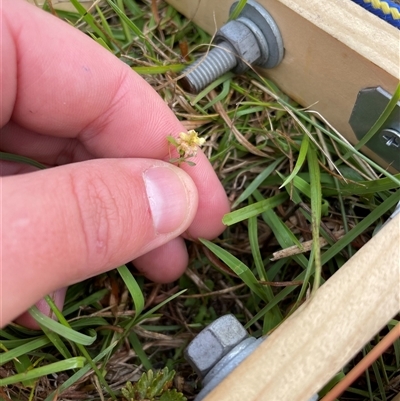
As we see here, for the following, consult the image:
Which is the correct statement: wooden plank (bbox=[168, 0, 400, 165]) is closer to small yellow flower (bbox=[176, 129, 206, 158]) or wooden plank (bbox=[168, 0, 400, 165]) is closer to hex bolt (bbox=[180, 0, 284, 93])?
hex bolt (bbox=[180, 0, 284, 93])

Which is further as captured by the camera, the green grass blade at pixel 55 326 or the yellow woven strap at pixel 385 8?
the yellow woven strap at pixel 385 8

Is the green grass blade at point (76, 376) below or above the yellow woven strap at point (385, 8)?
below

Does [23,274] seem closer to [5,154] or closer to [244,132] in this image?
[5,154]

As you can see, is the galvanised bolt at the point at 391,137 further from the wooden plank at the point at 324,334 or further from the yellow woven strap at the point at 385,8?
the wooden plank at the point at 324,334

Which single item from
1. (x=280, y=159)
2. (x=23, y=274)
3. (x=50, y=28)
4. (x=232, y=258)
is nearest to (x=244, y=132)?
(x=280, y=159)

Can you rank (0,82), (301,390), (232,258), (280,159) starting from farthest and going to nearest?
(280,159) → (232,258) → (0,82) → (301,390)

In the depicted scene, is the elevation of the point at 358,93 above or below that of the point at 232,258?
above

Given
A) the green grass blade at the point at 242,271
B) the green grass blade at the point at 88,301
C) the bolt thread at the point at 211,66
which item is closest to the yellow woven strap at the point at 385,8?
the bolt thread at the point at 211,66
